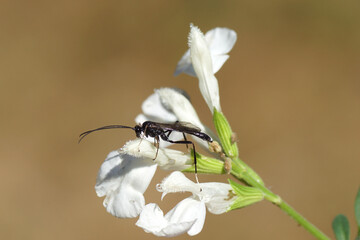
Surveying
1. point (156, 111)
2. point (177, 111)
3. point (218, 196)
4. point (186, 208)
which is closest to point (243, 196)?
point (218, 196)

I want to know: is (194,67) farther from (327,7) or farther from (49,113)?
(327,7)

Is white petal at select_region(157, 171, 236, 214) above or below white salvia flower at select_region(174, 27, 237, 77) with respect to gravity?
below

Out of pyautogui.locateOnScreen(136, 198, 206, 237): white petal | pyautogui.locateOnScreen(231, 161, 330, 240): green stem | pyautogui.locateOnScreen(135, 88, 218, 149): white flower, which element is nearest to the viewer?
pyautogui.locateOnScreen(136, 198, 206, 237): white petal

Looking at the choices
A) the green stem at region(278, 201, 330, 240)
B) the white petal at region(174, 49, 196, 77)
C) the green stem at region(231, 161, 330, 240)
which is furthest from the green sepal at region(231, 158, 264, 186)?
the white petal at region(174, 49, 196, 77)

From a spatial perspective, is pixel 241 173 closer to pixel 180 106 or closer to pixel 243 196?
pixel 243 196

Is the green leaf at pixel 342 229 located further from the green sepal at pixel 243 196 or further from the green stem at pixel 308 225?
the green sepal at pixel 243 196

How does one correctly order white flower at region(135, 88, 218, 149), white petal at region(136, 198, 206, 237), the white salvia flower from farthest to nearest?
the white salvia flower, white flower at region(135, 88, 218, 149), white petal at region(136, 198, 206, 237)

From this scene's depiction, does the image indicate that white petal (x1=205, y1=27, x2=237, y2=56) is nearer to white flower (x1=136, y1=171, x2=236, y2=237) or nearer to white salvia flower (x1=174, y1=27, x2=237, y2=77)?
white salvia flower (x1=174, y1=27, x2=237, y2=77)
